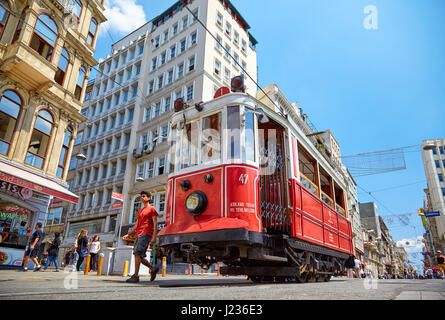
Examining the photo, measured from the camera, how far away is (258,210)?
570 cm

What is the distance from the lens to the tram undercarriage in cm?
532

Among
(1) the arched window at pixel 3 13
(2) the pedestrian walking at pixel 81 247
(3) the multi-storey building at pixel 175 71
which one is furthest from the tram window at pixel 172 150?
(3) the multi-storey building at pixel 175 71

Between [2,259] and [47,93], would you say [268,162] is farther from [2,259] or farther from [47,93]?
[47,93]

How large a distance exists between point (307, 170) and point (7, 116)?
12937 millimetres

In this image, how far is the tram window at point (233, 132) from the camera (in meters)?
5.93

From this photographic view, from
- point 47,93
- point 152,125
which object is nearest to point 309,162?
point 47,93

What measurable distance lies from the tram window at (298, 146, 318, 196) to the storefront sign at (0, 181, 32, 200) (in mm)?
12416

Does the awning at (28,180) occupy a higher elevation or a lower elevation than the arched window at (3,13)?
lower

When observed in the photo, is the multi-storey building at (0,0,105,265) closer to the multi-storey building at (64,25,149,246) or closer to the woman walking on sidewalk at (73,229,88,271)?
the woman walking on sidewalk at (73,229,88,271)

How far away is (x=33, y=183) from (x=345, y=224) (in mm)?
12553

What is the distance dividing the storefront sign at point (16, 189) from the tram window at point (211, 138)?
10.9 metres

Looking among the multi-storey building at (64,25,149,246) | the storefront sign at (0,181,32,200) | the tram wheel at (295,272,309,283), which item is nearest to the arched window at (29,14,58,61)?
the storefront sign at (0,181,32,200)

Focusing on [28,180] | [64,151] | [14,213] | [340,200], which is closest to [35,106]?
[64,151]

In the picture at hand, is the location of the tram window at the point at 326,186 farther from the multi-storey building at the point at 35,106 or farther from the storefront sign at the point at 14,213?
the storefront sign at the point at 14,213
